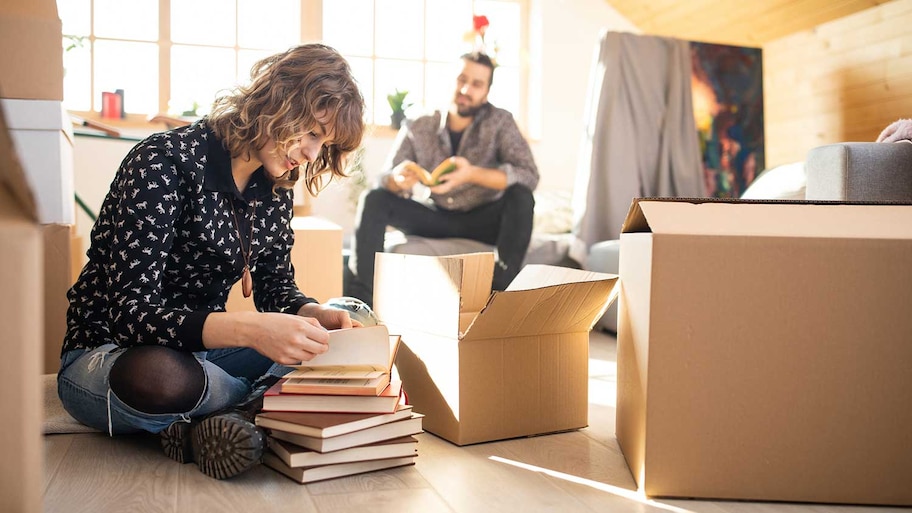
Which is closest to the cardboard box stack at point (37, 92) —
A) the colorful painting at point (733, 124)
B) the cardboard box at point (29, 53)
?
the cardboard box at point (29, 53)

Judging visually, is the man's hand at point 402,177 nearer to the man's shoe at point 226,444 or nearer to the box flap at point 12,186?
the man's shoe at point 226,444

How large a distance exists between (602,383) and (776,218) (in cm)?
105

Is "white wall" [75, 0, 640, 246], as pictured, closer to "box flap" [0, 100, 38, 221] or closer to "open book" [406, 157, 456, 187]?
"open book" [406, 157, 456, 187]

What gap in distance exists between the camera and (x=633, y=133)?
3.66 meters

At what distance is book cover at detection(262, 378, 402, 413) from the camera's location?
1320 mm

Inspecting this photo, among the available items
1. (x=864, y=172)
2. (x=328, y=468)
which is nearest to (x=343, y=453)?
(x=328, y=468)

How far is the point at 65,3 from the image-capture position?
14.5 ft

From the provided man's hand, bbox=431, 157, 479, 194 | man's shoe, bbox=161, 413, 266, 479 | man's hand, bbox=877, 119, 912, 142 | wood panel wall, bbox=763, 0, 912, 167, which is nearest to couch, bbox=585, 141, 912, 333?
man's hand, bbox=877, 119, 912, 142

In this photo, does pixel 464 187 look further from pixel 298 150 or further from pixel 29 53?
pixel 298 150

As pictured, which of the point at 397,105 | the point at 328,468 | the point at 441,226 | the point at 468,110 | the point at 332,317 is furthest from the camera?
the point at 397,105

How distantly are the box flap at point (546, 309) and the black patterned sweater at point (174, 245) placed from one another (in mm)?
410

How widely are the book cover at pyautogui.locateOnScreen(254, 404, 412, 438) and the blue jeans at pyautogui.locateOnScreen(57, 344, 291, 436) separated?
145 mm

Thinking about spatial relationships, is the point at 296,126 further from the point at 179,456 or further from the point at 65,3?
the point at 65,3

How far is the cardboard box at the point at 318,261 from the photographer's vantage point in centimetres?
235
